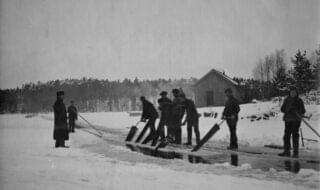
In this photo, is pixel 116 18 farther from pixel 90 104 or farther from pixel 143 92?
pixel 143 92

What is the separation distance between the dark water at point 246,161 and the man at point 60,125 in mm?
2837

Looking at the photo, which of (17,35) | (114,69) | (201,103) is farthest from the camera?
(201,103)

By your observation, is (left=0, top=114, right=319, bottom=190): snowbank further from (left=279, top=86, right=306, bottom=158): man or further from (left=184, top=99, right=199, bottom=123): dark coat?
(left=184, top=99, right=199, bottom=123): dark coat

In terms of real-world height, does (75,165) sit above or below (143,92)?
below

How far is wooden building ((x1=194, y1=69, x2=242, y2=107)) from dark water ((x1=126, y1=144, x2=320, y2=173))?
2609 centimetres

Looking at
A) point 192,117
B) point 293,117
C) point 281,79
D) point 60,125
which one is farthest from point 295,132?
point 281,79

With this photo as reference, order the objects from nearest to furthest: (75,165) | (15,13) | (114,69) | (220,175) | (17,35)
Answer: (220,175), (75,165), (15,13), (17,35), (114,69)

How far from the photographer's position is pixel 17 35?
26.5 feet

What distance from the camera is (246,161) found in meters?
7.93

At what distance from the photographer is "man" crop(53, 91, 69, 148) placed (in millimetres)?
10477

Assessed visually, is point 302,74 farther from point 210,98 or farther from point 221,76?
point 210,98

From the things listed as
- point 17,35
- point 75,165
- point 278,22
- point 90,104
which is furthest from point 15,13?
point 90,104

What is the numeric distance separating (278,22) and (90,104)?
7998cm

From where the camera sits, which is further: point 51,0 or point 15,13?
point 51,0
